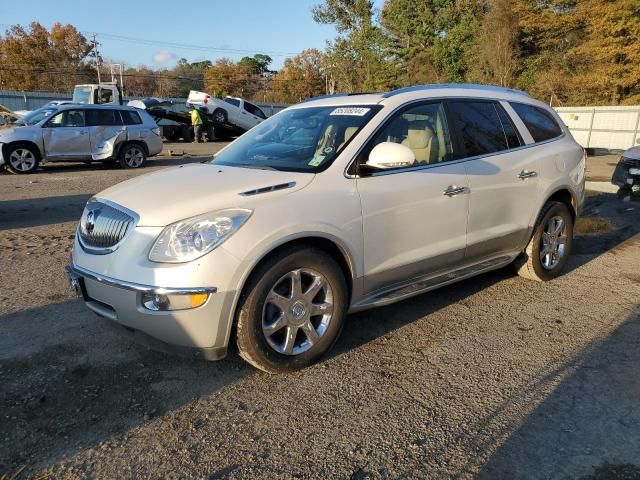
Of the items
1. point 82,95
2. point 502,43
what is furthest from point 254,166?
point 502,43

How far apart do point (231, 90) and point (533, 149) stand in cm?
7516

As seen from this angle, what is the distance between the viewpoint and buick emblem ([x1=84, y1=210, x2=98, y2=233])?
3.38 metres

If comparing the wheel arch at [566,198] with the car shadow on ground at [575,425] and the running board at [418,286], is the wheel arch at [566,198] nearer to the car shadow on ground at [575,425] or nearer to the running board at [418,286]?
the running board at [418,286]

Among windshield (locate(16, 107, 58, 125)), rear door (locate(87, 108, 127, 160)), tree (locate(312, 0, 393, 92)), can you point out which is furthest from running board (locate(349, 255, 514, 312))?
tree (locate(312, 0, 393, 92))

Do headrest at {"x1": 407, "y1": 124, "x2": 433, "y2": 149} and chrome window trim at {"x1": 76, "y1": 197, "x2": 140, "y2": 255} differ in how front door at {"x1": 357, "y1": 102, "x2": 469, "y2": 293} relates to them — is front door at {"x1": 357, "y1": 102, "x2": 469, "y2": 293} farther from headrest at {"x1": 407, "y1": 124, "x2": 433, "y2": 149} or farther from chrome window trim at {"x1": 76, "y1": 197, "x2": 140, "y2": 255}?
chrome window trim at {"x1": 76, "y1": 197, "x2": 140, "y2": 255}

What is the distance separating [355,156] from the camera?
3566 mm

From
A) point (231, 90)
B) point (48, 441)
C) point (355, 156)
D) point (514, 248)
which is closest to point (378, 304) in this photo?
point (355, 156)

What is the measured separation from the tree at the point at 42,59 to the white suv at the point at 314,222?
211 ft

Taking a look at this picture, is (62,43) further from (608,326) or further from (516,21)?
(608,326)

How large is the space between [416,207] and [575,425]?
1696 millimetres

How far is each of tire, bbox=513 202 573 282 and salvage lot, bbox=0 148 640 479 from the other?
370mm

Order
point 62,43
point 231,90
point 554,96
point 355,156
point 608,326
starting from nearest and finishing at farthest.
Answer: point 355,156 → point 608,326 → point 554,96 → point 62,43 → point 231,90

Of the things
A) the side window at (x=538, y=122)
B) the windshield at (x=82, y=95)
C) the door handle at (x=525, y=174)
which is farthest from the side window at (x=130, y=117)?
the door handle at (x=525, y=174)

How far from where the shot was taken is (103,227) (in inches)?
129
